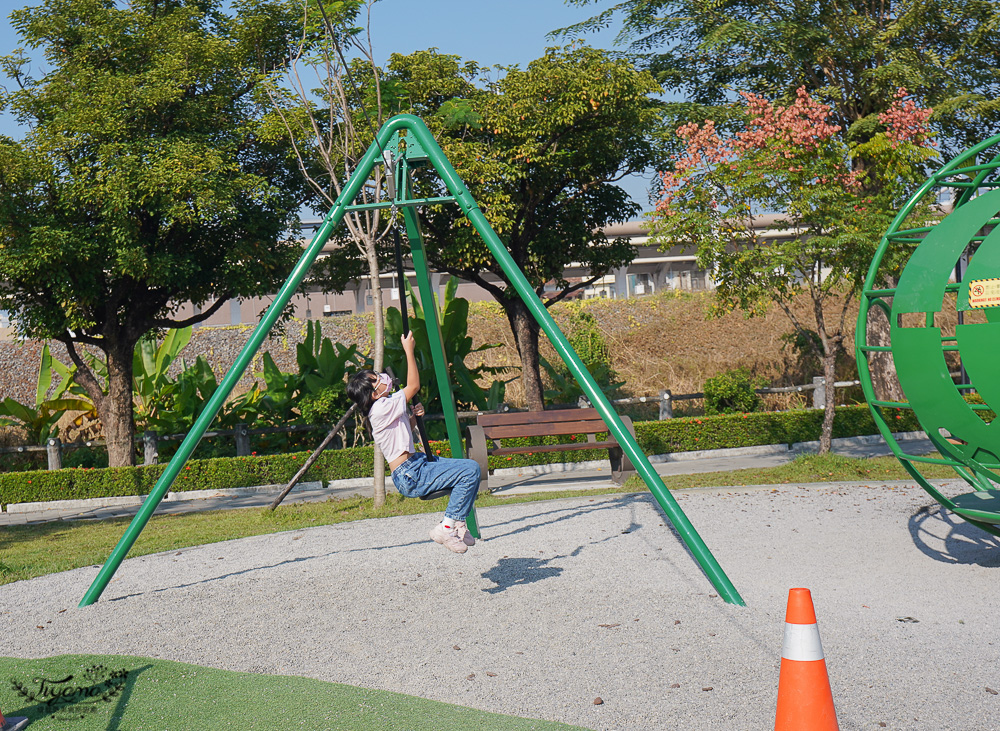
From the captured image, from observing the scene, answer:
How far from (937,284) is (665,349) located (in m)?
18.2

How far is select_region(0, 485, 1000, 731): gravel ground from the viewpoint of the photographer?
3.86m

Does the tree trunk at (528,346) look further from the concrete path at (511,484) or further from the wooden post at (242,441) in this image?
the wooden post at (242,441)

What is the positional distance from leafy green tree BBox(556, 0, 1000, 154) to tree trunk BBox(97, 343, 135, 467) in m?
10.9

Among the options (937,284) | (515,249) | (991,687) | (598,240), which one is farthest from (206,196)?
(991,687)

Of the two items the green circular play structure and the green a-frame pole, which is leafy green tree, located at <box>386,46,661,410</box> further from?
the green circular play structure

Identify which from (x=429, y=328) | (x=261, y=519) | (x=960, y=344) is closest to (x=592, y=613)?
(x=429, y=328)

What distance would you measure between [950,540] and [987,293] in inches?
100.0

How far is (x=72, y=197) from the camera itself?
12.0m

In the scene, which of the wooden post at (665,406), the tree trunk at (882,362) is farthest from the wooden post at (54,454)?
the tree trunk at (882,362)

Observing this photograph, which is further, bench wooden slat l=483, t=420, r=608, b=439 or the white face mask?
bench wooden slat l=483, t=420, r=608, b=439

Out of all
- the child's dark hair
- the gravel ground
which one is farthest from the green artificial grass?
the child's dark hair

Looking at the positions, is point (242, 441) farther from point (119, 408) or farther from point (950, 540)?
point (950, 540)

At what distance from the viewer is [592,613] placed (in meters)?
5.15

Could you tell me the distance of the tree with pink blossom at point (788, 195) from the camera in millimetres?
10805
